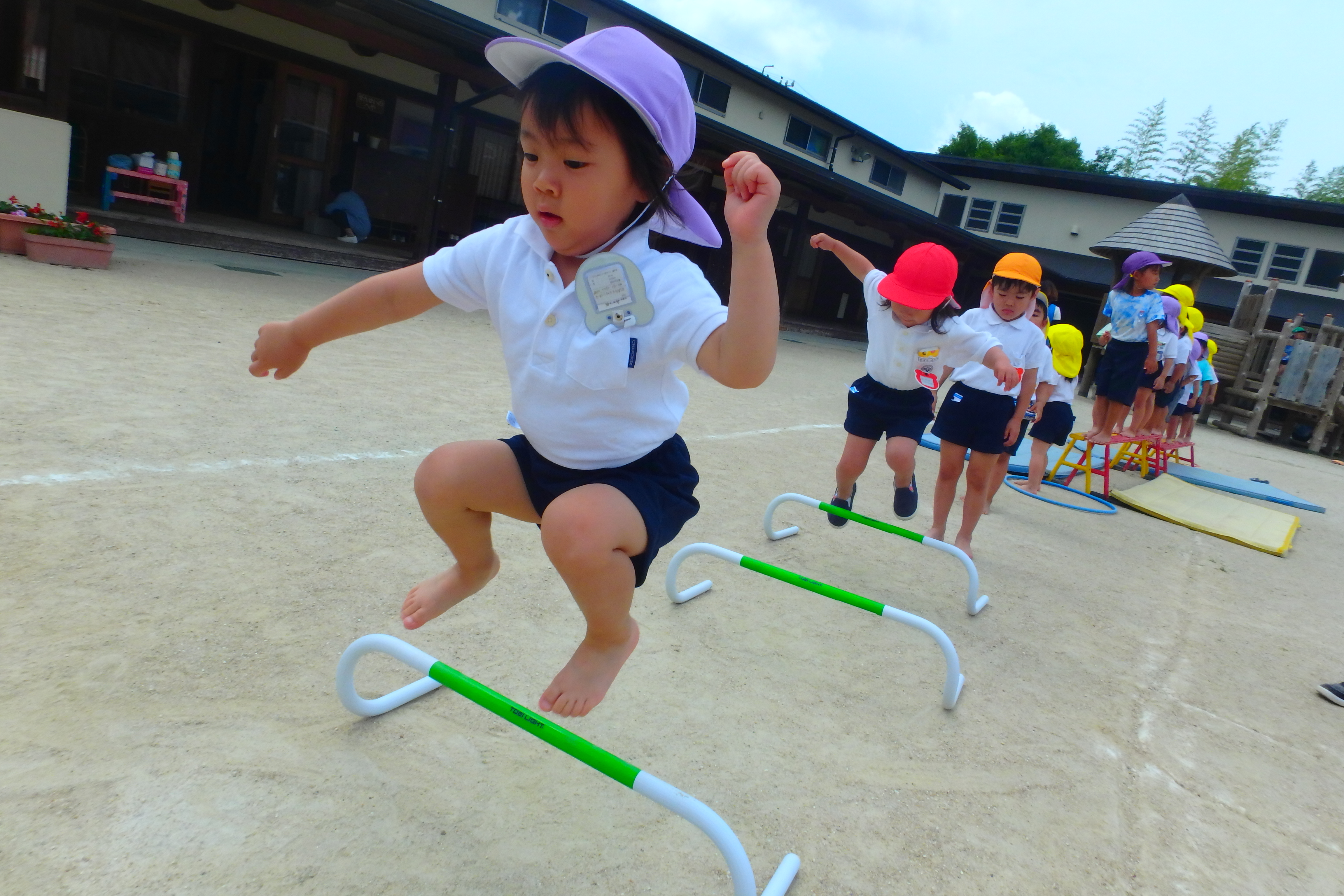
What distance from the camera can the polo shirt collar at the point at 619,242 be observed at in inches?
67.1

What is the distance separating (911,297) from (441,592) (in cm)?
257

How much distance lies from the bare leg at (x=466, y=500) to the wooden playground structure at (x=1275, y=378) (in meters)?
16.6

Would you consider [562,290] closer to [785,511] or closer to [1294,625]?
[785,511]

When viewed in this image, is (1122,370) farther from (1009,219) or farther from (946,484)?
(1009,219)

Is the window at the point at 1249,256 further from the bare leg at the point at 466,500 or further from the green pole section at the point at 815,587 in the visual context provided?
the bare leg at the point at 466,500

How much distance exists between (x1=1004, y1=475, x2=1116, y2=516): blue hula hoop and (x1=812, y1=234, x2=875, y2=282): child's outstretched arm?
335 cm

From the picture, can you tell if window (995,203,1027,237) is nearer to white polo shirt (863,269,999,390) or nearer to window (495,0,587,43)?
window (495,0,587,43)

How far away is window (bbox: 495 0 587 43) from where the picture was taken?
14.6m

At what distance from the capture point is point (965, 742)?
254 cm

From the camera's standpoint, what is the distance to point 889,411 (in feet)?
13.2

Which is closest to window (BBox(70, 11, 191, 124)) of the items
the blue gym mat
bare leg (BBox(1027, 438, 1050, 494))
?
bare leg (BBox(1027, 438, 1050, 494))

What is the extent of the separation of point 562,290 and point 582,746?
914 millimetres

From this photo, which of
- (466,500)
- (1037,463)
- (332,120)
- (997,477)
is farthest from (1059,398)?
(332,120)

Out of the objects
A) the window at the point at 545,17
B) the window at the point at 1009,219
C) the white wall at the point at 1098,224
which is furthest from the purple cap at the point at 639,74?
the window at the point at 1009,219
